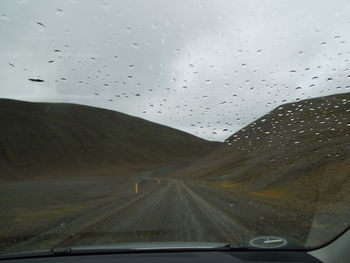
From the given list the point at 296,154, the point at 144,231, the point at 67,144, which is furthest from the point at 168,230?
the point at 67,144

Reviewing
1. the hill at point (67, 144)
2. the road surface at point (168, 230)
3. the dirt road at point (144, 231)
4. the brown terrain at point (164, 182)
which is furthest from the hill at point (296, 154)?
the hill at point (67, 144)

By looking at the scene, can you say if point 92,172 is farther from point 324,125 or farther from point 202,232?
point 202,232

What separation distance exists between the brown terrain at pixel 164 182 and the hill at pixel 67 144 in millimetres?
524

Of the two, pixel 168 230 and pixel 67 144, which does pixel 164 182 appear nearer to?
pixel 168 230

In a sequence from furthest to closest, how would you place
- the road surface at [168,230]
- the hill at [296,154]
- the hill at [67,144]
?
1. the hill at [67,144]
2. the hill at [296,154]
3. the road surface at [168,230]

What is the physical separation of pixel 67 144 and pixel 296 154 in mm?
108163

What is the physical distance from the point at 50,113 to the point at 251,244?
562 feet

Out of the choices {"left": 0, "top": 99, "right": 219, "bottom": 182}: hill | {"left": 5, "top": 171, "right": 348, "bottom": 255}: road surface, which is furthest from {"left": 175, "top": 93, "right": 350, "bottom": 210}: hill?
{"left": 0, "top": 99, "right": 219, "bottom": 182}: hill

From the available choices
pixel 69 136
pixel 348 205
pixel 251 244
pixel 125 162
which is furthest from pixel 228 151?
pixel 251 244

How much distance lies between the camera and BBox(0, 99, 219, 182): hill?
417 ft

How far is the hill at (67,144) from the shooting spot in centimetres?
12719

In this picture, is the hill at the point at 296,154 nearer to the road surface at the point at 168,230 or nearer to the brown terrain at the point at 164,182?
the brown terrain at the point at 164,182

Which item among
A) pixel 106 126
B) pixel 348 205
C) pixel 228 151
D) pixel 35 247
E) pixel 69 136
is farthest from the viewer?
pixel 106 126

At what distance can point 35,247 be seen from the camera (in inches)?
400
